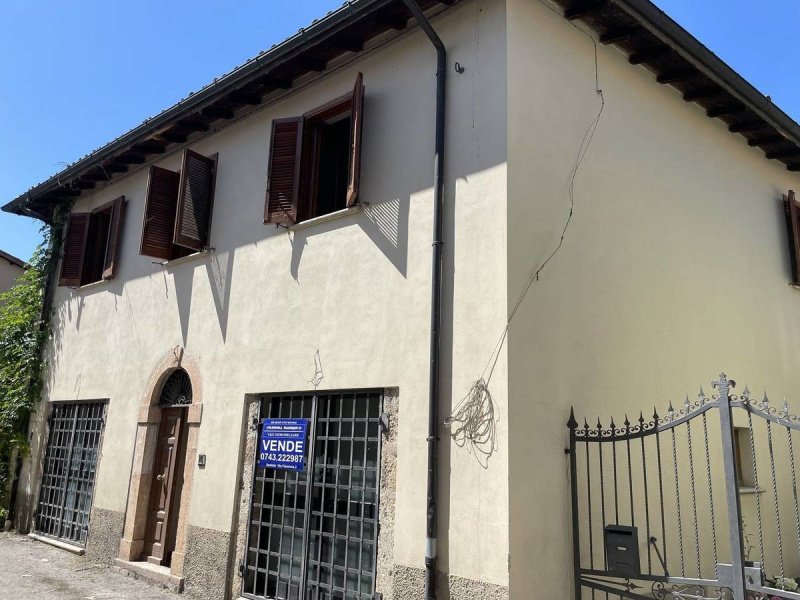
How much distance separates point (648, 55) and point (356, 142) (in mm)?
3264

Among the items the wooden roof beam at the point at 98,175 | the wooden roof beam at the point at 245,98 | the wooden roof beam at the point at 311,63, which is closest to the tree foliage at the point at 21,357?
the wooden roof beam at the point at 98,175

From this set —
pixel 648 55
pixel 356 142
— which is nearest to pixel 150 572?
pixel 356 142

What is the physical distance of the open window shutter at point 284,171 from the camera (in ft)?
23.8

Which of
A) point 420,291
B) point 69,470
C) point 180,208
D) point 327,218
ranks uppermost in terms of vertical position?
point 180,208

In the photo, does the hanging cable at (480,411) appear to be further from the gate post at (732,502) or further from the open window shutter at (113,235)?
the open window shutter at (113,235)

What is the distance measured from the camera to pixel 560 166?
600cm

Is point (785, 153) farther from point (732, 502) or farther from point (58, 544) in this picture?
point (58, 544)

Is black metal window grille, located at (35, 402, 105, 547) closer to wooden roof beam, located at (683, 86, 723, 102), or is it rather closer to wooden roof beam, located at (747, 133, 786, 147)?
wooden roof beam, located at (683, 86, 723, 102)

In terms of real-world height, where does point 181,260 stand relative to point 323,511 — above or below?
above

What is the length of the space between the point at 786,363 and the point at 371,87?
6393 mm

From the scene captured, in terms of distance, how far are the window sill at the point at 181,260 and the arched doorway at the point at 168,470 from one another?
143 cm

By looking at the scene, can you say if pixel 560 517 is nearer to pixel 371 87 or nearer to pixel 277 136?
pixel 371 87

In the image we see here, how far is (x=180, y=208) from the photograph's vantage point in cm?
830

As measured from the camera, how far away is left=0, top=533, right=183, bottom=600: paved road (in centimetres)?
716
